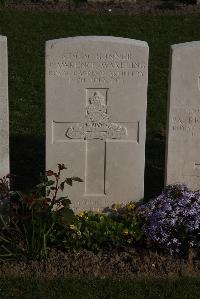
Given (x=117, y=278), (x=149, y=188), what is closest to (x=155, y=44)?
(x=149, y=188)

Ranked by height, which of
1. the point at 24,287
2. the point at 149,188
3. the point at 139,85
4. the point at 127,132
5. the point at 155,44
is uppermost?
the point at 155,44

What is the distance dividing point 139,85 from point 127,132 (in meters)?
0.47

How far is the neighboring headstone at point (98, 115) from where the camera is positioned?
600 cm

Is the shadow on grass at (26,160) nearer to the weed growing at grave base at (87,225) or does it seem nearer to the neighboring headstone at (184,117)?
the weed growing at grave base at (87,225)

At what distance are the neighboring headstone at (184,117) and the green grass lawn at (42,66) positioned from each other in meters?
0.77

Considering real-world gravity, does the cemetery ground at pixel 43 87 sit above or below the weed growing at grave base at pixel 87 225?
above

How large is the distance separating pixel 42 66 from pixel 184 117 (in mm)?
6016

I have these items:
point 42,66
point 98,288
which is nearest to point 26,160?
point 98,288

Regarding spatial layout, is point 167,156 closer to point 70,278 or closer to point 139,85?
point 139,85

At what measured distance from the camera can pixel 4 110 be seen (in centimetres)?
604

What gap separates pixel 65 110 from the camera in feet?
20.1

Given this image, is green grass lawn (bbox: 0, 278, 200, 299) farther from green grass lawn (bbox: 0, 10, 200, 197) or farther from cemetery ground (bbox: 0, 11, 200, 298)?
green grass lawn (bbox: 0, 10, 200, 197)

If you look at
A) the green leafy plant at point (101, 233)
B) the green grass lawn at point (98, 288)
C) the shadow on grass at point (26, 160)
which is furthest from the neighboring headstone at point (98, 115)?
the shadow on grass at point (26, 160)

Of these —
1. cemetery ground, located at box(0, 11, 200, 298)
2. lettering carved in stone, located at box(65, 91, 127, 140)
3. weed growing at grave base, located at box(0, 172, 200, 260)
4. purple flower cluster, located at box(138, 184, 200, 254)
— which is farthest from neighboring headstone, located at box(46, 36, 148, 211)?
cemetery ground, located at box(0, 11, 200, 298)
